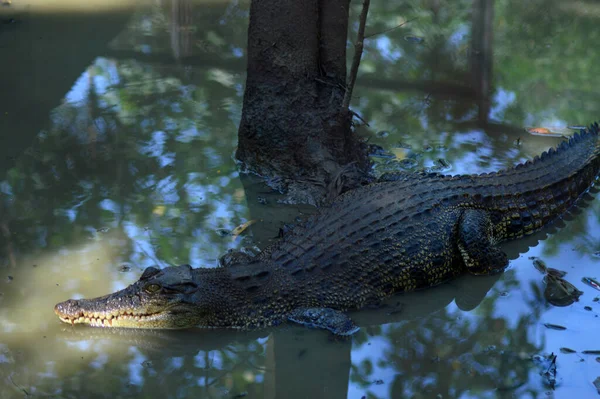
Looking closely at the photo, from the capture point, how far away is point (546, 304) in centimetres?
510

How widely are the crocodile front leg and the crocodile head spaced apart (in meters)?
2.00

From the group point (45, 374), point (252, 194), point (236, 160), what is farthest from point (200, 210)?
point (45, 374)

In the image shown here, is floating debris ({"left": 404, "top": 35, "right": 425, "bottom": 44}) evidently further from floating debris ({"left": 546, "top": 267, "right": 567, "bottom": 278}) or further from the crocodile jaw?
the crocodile jaw

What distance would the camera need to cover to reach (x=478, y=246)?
17.6 feet

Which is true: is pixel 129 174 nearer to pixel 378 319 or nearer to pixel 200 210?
pixel 200 210

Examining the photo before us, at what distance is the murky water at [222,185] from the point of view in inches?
174

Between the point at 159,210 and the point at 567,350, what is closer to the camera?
the point at 567,350

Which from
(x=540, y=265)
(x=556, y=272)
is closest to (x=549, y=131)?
(x=540, y=265)

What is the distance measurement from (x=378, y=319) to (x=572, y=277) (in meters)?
1.61

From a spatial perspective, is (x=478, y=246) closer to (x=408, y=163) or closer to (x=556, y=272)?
(x=556, y=272)

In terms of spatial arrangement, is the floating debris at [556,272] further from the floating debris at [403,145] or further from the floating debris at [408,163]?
the floating debris at [403,145]

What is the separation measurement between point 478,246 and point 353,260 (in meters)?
1.03

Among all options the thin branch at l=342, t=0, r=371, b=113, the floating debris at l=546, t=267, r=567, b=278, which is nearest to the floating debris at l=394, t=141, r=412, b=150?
the thin branch at l=342, t=0, r=371, b=113

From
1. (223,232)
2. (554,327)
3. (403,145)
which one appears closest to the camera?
(554,327)
